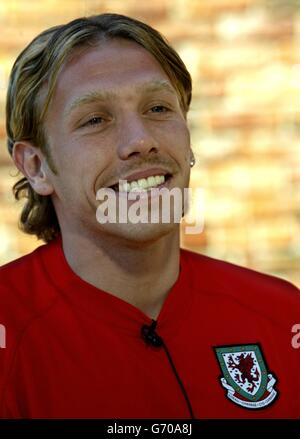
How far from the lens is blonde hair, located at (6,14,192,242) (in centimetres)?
274

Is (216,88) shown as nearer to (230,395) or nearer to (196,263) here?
(196,263)

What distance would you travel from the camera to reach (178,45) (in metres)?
4.04

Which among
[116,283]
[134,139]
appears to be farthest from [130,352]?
[134,139]

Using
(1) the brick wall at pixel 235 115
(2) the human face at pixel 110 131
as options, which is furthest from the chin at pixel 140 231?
(1) the brick wall at pixel 235 115

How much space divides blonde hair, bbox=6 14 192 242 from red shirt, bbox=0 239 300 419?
347 mm

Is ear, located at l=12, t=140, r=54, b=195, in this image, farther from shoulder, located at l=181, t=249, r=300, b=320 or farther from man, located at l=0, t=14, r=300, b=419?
shoulder, located at l=181, t=249, r=300, b=320

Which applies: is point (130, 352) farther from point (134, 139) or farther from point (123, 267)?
point (134, 139)

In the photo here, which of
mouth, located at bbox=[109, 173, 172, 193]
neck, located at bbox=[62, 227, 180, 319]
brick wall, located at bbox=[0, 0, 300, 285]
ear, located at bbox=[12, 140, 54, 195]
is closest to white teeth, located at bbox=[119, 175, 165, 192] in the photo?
mouth, located at bbox=[109, 173, 172, 193]

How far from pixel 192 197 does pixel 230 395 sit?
1.51m

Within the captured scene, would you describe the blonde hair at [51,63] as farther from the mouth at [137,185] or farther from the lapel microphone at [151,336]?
the lapel microphone at [151,336]

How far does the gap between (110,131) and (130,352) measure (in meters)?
0.57

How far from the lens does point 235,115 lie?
4121 millimetres

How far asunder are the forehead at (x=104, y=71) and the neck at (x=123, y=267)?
0.39 meters
